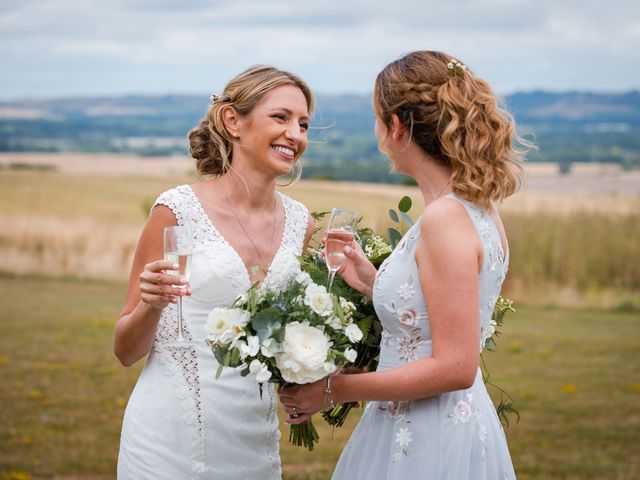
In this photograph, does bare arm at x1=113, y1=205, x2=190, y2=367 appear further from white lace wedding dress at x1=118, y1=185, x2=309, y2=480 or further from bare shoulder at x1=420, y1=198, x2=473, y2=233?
bare shoulder at x1=420, y1=198, x2=473, y2=233

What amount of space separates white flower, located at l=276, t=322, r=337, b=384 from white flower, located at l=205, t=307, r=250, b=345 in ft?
0.59

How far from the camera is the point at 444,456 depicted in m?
3.57

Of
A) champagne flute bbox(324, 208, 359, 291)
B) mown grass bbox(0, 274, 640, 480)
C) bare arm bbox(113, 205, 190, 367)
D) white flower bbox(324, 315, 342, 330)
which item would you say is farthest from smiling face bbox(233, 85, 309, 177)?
mown grass bbox(0, 274, 640, 480)

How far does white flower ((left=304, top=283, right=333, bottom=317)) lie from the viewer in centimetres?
339

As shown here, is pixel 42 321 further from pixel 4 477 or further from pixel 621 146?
pixel 621 146

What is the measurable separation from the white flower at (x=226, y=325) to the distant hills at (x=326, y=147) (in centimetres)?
6297

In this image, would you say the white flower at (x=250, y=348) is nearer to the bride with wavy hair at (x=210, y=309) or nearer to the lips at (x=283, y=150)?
the bride with wavy hair at (x=210, y=309)

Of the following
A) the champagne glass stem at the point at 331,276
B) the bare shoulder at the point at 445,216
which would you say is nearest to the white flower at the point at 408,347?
the champagne glass stem at the point at 331,276

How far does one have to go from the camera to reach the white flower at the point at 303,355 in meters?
3.30

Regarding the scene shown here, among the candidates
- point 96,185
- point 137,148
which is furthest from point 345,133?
point 96,185

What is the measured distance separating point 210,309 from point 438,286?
145 cm

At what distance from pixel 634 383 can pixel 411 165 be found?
32.2 ft

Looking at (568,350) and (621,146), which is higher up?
(621,146)

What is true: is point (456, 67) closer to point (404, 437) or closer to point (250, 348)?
point (250, 348)
